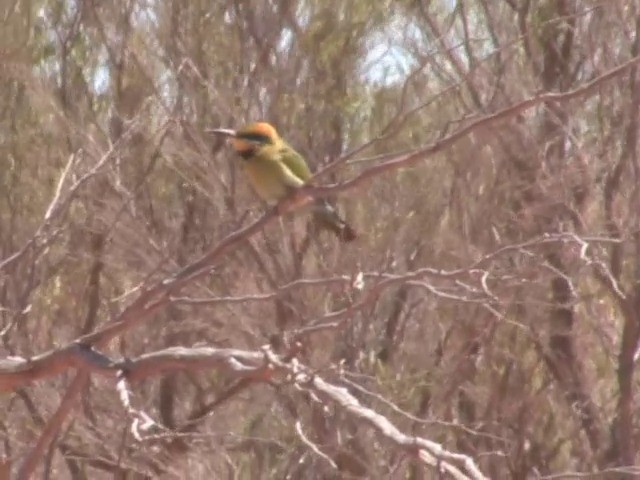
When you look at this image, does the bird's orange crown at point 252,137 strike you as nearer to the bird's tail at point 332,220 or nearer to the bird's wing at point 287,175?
the bird's wing at point 287,175

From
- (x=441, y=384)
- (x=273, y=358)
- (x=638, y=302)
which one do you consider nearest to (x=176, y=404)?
(x=441, y=384)

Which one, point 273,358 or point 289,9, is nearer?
point 273,358

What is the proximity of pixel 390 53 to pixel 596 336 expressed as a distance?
1542 mm

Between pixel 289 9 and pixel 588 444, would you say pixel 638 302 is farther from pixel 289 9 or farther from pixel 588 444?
pixel 289 9

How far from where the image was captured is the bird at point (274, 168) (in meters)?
5.04

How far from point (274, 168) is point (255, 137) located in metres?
0.21

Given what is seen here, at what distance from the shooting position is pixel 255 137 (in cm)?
525

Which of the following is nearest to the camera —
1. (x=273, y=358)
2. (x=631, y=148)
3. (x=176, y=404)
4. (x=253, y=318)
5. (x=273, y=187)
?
(x=273, y=358)

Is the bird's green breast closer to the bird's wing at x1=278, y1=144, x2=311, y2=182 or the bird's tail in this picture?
the bird's wing at x1=278, y1=144, x2=311, y2=182

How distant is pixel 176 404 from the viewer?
6398 millimetres

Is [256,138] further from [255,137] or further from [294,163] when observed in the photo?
[294,163]

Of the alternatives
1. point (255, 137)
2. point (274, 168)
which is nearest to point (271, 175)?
point (274, 168)

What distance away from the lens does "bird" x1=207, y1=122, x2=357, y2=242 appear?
5039 mm

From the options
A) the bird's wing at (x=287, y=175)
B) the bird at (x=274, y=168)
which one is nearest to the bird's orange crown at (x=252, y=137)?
the bird at (x=274, y=168)
